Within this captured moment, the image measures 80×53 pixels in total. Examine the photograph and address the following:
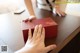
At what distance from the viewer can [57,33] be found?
880 mm

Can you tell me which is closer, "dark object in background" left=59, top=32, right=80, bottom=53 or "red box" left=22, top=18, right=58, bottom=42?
"red box" left=22, top=18, right=58, bottom=42

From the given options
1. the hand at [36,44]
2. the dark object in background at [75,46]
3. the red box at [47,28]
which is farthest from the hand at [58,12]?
the hand at [36,44]

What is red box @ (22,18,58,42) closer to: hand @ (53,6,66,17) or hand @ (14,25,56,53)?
hand @ (14,25,56,53)

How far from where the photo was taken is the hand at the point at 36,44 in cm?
68

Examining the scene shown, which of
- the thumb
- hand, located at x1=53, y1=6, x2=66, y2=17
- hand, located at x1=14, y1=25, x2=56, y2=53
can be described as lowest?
hand, located at x1=53, y1=6, x2=66, y2=17

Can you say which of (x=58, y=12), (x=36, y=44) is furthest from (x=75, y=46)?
(x=36, y=44)

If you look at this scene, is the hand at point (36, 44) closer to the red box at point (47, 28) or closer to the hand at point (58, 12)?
the red box at point (47, 28)

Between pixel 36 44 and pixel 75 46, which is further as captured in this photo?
pixel 75 46

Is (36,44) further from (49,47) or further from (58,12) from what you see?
(58,12)

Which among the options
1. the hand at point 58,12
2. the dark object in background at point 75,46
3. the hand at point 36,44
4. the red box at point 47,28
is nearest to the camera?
the hand at point 36,44

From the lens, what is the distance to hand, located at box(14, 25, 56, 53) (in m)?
0.68

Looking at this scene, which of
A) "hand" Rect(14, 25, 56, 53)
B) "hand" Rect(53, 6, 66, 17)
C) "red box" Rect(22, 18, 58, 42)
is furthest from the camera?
"hand" Rect(53, 6, 66, 17)

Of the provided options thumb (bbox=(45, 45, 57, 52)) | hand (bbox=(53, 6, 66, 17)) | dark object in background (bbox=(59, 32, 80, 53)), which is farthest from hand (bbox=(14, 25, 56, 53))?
hand (bbox=(53, 6, 66, 17))

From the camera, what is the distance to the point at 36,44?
0.70 metres
